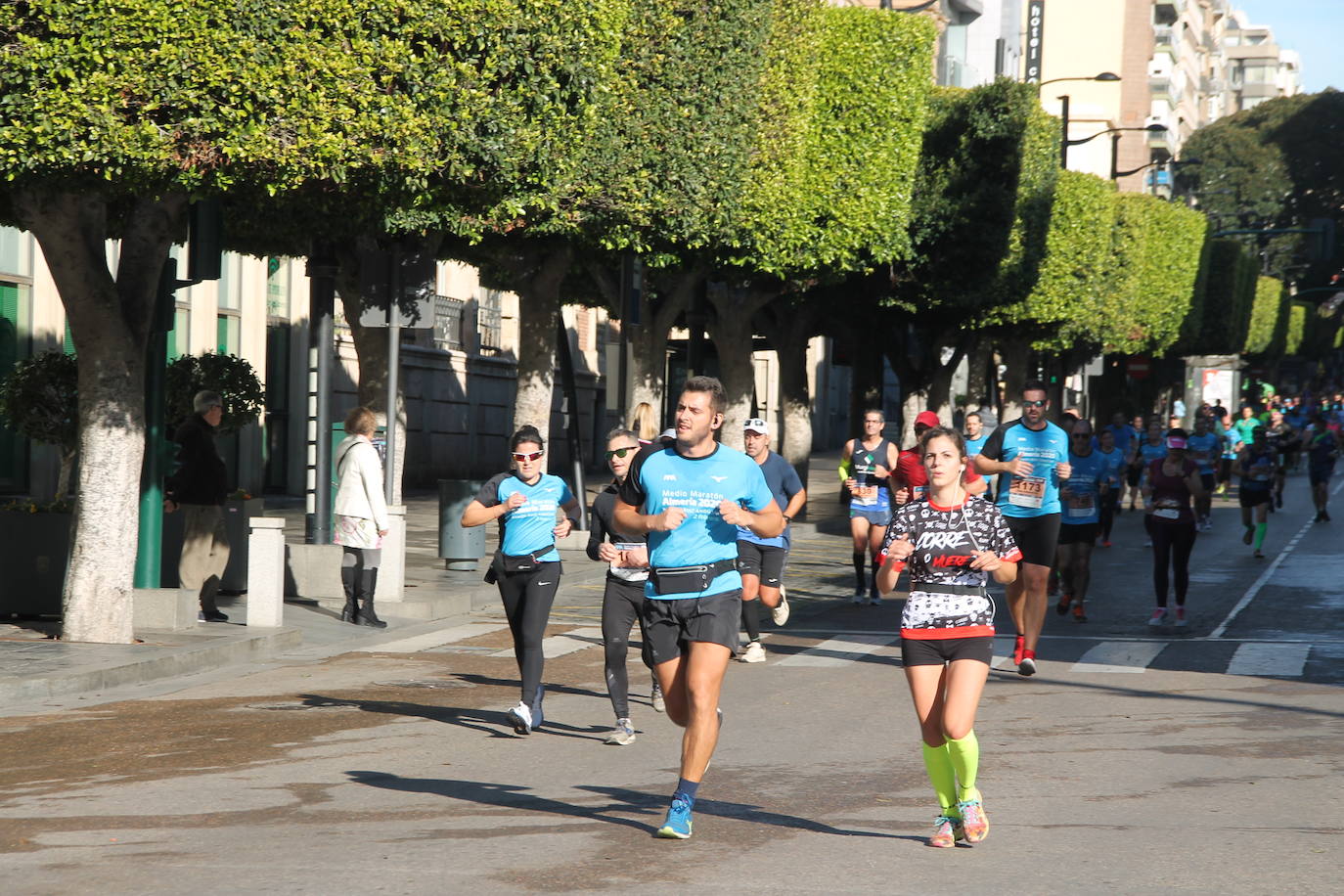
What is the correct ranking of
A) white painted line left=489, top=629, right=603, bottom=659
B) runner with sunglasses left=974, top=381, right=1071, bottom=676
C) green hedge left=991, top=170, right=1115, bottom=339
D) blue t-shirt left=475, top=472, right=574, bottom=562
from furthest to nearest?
1. green hedge left=991, top=170, right=1115, bottom=339
2. white painted line left=489, top=629, right=603, bottom=659
3. runner with sunglasses left=974, top=381, right=1071, bottom=676
4. blue t-shirt left=475, top=472, right=574, bottom=562

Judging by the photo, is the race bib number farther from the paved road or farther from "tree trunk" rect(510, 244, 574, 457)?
"tree trunk" rect(510, 244, 574, 457)

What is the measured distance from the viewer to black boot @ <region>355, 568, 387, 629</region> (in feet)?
48.8

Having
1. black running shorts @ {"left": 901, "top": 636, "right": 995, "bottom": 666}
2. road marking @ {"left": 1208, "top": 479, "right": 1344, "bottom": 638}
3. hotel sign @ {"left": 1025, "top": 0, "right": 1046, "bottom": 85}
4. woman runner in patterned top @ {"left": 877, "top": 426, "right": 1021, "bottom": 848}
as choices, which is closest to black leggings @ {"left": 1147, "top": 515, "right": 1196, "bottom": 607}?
road marking @ {"left": 1208, "top": 479, "right": 1344, "bottom": 638}

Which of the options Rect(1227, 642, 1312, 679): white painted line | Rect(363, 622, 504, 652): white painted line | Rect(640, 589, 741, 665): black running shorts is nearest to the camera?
Rect(640, 589, 741, 665): black running shorts

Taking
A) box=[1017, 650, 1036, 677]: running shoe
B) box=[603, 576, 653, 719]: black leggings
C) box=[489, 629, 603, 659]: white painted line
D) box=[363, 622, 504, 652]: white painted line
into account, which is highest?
box=[603, 576, 653, 719]: black leggings

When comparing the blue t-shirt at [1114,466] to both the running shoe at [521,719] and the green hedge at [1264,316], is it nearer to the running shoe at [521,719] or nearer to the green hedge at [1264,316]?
the running shoe at [521,719]

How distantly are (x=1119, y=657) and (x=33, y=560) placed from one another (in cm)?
822

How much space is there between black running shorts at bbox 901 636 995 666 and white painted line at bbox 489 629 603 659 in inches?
256

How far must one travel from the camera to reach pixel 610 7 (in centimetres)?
1466

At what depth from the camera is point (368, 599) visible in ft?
48.9

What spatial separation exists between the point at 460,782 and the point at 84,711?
3.28 metres

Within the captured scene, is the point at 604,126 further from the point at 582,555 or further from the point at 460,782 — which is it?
the point at 460,782

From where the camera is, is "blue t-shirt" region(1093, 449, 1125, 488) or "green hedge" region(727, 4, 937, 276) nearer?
"green hedge" region(727, 4, 937, 276)

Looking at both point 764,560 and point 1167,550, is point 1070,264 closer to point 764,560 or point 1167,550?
point 1167,550
